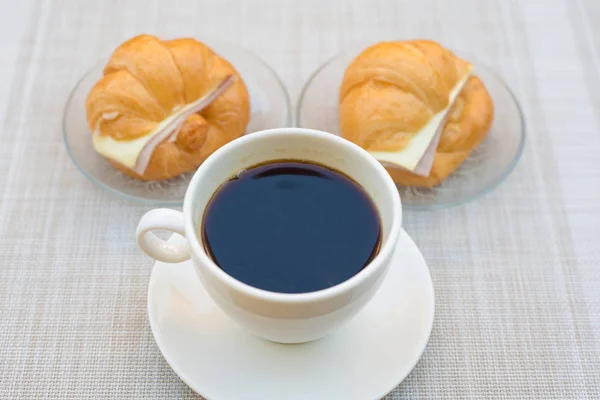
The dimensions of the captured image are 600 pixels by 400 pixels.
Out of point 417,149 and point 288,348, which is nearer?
point 288,348

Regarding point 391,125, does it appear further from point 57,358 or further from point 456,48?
point 57,358

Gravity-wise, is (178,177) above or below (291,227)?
below

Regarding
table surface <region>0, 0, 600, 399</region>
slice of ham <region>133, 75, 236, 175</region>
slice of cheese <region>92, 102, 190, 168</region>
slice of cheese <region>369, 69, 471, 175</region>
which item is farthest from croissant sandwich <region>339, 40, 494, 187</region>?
slice of cheese <region>92, 102, 190, 168</region>

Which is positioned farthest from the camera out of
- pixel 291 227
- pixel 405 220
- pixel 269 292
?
pixel 405 220

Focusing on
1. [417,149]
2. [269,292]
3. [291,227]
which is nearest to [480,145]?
[417,149]

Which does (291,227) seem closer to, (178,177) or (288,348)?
(288,348)

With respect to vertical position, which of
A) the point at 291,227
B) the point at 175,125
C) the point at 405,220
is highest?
the point at 291,227

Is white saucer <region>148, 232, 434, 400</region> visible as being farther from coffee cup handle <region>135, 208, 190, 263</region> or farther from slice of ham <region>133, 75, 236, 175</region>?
slice of ham <region>133, 75, 236, 175</region>
